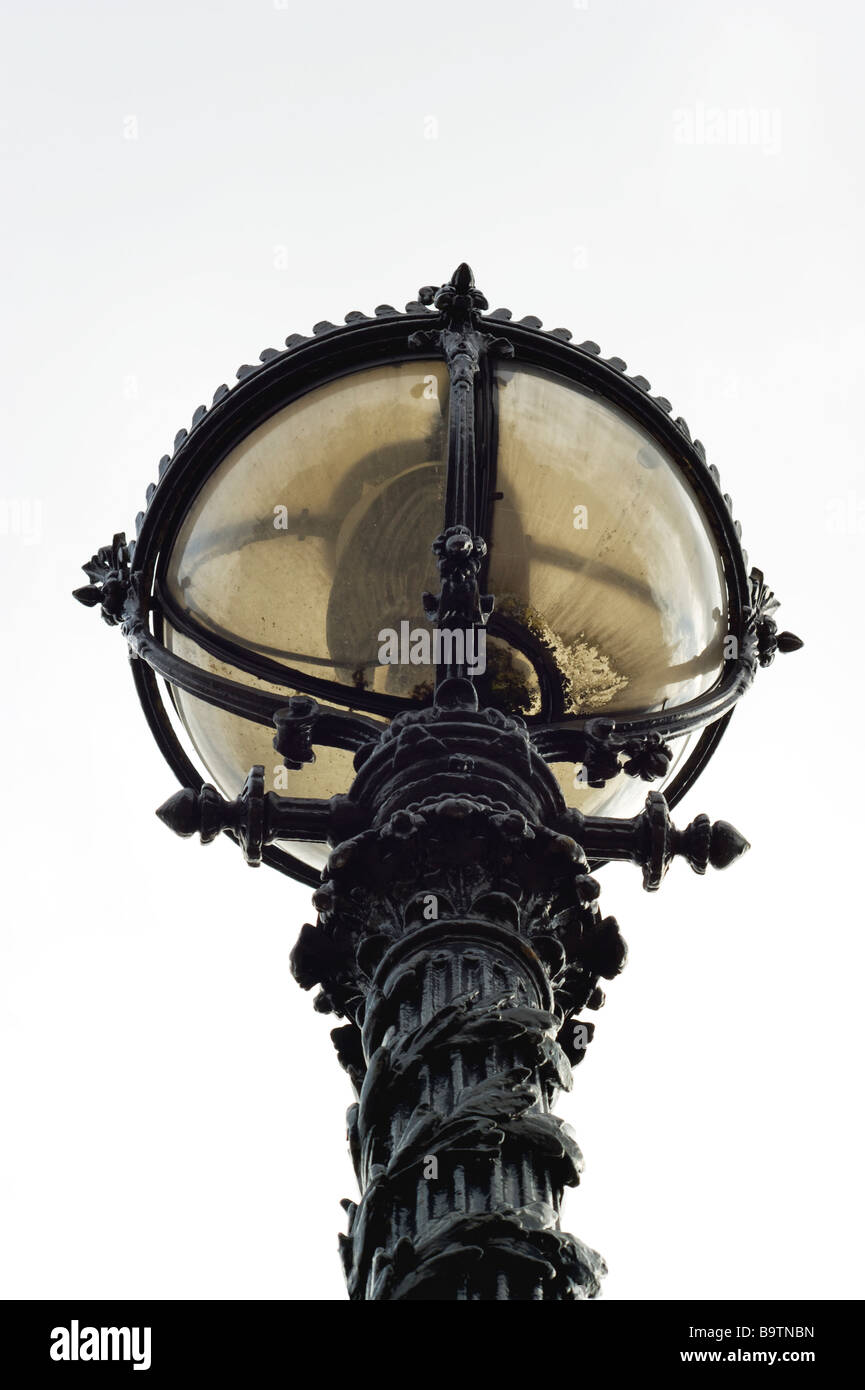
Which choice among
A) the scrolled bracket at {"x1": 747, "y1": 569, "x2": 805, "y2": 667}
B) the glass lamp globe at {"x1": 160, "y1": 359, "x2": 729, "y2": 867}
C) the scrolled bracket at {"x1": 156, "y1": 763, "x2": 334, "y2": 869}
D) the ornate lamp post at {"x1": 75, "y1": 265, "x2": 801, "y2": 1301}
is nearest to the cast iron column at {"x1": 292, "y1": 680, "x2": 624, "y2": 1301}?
the ornate lamp post at {"x1": 75, "y1": 265, "x2": 801, "y2": 1301}

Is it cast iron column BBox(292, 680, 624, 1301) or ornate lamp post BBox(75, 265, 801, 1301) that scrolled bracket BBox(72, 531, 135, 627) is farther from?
cast iron column BBox(292, 680, 624, 1301)

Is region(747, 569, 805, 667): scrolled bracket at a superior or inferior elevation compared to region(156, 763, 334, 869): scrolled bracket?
superior

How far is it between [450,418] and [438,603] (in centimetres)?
73

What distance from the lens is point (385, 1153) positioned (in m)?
3.32

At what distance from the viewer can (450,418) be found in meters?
4.89

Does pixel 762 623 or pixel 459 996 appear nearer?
pixel 459 996

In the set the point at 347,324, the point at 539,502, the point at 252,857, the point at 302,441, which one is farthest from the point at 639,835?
the point at 347,324

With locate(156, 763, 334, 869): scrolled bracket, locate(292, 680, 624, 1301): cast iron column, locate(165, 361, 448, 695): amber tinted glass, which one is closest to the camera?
locate(292, 680, 624, 1301): cast iron column

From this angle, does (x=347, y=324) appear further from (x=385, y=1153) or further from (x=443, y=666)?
(x=385, y=1153)

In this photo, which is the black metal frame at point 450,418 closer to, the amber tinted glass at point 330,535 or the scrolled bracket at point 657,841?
the amber tinted glass at point 330,535

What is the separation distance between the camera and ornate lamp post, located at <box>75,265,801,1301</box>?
4.19 meters

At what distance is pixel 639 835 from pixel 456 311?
76.7 inches

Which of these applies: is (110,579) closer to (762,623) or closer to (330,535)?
(330,535)

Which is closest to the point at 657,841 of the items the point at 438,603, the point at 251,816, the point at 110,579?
the point at 438,603
